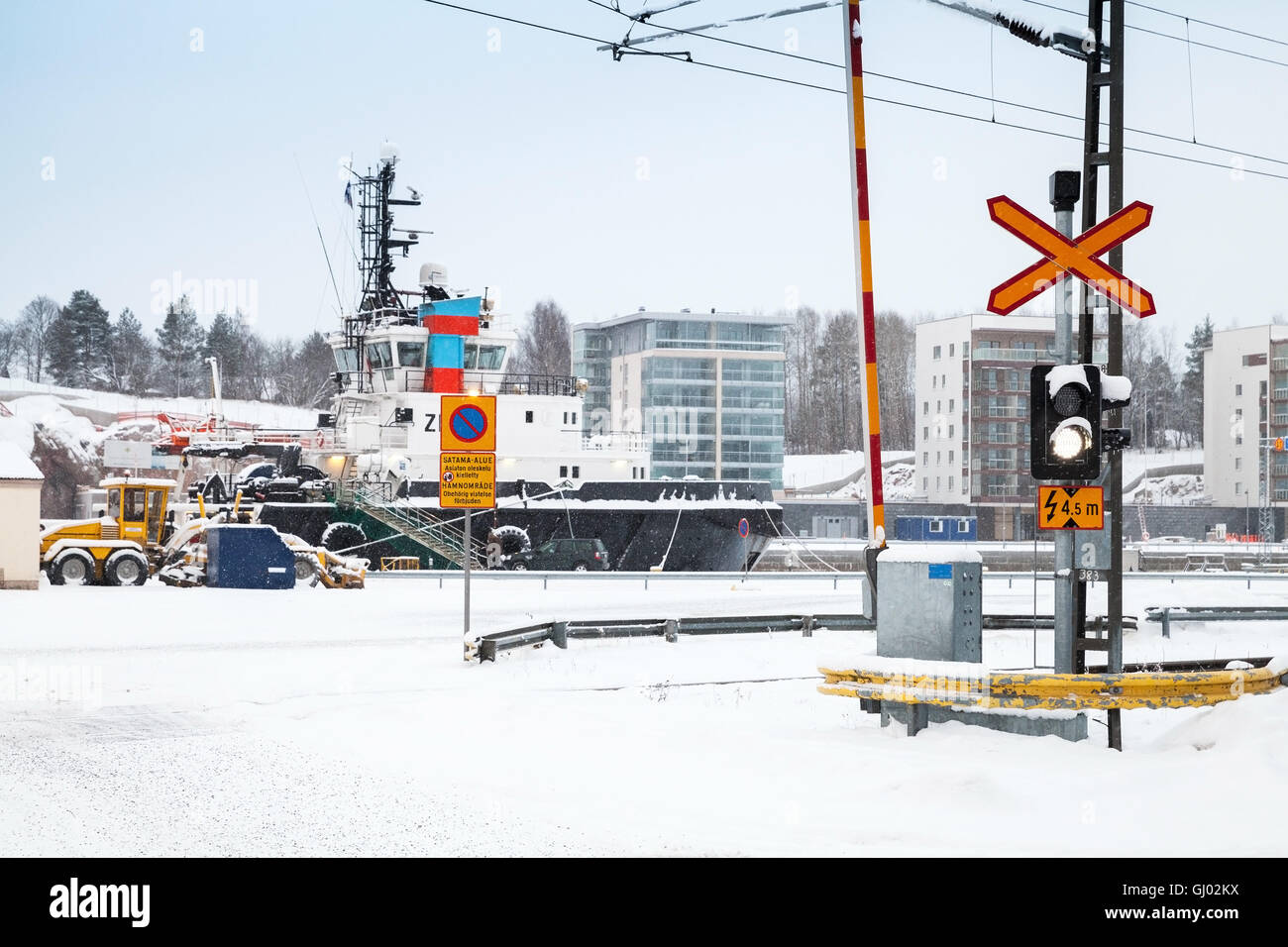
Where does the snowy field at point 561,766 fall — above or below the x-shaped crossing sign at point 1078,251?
below

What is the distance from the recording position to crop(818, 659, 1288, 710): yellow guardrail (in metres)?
9.35

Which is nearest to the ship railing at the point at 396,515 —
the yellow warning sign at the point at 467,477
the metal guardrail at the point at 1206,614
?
the metal guardrail at the point at 1206,614

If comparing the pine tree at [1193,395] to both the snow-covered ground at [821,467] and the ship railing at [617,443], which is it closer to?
the snow-covered ground at [821,467]

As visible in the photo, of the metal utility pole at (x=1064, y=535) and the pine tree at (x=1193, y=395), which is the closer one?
the metal utility pole at (x=1064, y=535)

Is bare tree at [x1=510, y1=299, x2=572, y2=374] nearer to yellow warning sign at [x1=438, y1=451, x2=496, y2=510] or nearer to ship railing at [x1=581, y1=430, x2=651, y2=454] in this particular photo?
ship railing at [x1=581, y1=430, x2=651, y2=454]

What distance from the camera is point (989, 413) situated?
81062mm

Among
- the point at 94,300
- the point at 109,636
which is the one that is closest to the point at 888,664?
the point at 109,636

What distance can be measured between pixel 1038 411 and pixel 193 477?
6401 centimetres

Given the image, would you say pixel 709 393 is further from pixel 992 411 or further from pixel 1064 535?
pixel 1064 535

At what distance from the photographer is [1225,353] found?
88188 millimetres

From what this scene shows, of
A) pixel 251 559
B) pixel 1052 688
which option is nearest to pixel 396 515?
pixel 251 559

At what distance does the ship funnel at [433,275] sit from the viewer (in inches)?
1681

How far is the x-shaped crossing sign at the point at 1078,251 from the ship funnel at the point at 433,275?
112ft

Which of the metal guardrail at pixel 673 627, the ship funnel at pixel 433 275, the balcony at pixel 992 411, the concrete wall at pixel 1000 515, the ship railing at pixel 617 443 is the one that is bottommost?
the concrete wall at pixel 1000 515
